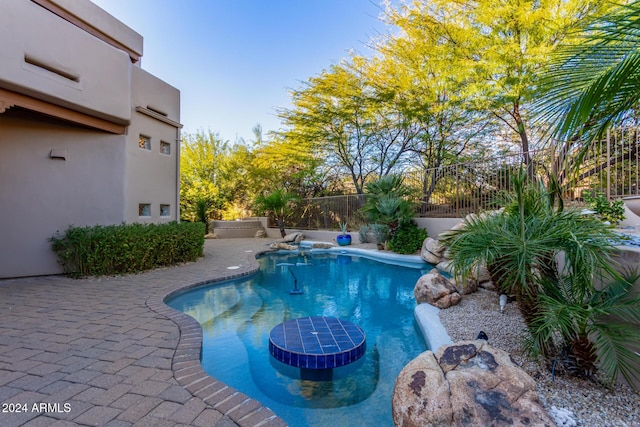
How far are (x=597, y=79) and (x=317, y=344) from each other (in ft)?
11.9

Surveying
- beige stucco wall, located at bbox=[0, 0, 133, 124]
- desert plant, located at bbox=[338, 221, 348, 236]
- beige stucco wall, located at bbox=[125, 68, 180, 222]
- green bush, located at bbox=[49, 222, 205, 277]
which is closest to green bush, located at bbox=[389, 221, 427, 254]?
desert plant, located at bbox=[338, 221, 348, 236]

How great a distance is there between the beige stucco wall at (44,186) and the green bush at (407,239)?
29.7 ft

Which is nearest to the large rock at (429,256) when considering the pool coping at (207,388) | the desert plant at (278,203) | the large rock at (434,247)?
the large rock at (434,247)

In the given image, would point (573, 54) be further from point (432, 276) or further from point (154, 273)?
point (154, 273)

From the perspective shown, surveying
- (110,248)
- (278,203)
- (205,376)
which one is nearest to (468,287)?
(205,376)

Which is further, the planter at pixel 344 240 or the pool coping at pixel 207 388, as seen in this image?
the planter at pixel 344 240

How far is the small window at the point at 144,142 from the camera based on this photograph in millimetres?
9023

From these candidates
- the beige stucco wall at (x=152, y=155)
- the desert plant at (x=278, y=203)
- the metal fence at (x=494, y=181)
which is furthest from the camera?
the desert plant at (x=278, y=203)

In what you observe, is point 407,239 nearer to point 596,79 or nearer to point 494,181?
point 494,181

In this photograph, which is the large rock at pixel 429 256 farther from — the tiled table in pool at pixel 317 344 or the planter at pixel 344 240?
the tiled table in pool at pixel 317 344

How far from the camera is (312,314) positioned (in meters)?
5.64

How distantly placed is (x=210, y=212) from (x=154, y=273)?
12527 millimetres

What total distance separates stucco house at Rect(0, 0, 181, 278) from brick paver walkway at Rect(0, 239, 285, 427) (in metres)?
2.17

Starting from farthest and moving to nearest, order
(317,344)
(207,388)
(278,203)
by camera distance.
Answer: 1. (278,203)
2. (317,344)
3. (207,388)
